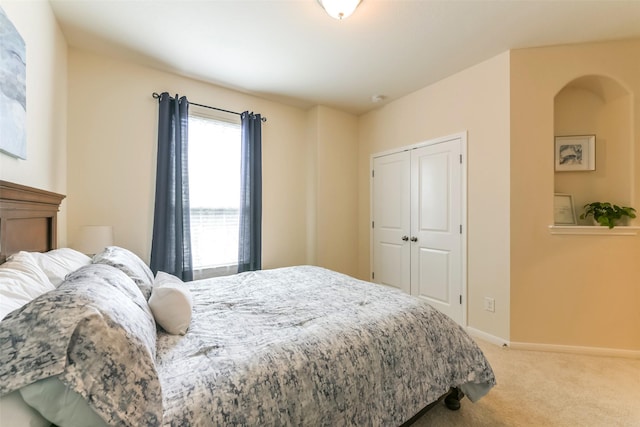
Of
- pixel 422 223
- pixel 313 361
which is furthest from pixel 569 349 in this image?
pixel 313 361

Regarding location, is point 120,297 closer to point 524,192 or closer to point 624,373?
point 524,192

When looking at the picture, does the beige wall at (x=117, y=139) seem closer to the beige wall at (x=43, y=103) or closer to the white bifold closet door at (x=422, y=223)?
the beige wall at (x=43, y=103)

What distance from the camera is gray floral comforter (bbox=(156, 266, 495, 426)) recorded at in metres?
0.95

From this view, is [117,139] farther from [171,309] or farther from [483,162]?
[483,162]

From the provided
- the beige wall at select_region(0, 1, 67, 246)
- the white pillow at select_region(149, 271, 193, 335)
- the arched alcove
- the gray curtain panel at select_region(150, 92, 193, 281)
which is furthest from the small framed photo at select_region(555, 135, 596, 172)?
the beige wall at select_region(0, 1, 67, 246)

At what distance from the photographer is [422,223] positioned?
129 inches

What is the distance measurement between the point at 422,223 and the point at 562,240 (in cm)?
128

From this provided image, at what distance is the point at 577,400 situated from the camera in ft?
5.67

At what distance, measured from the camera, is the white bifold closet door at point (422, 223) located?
294cm

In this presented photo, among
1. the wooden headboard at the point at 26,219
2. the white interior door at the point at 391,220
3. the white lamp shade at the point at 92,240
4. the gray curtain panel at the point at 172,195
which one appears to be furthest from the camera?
the white interior door at the point at 391,220

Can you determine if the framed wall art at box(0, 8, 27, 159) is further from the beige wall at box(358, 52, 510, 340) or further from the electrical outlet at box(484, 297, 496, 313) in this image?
the electrical outlet at box(484, 297, 496, 313)

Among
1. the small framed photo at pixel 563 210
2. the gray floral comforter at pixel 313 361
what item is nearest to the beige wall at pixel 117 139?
the gray floral comforter at pixel 313 361

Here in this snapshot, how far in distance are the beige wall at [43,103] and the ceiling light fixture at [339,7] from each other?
1.73 m

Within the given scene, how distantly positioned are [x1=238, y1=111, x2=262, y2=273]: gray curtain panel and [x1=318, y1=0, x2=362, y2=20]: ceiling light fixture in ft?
5.59
